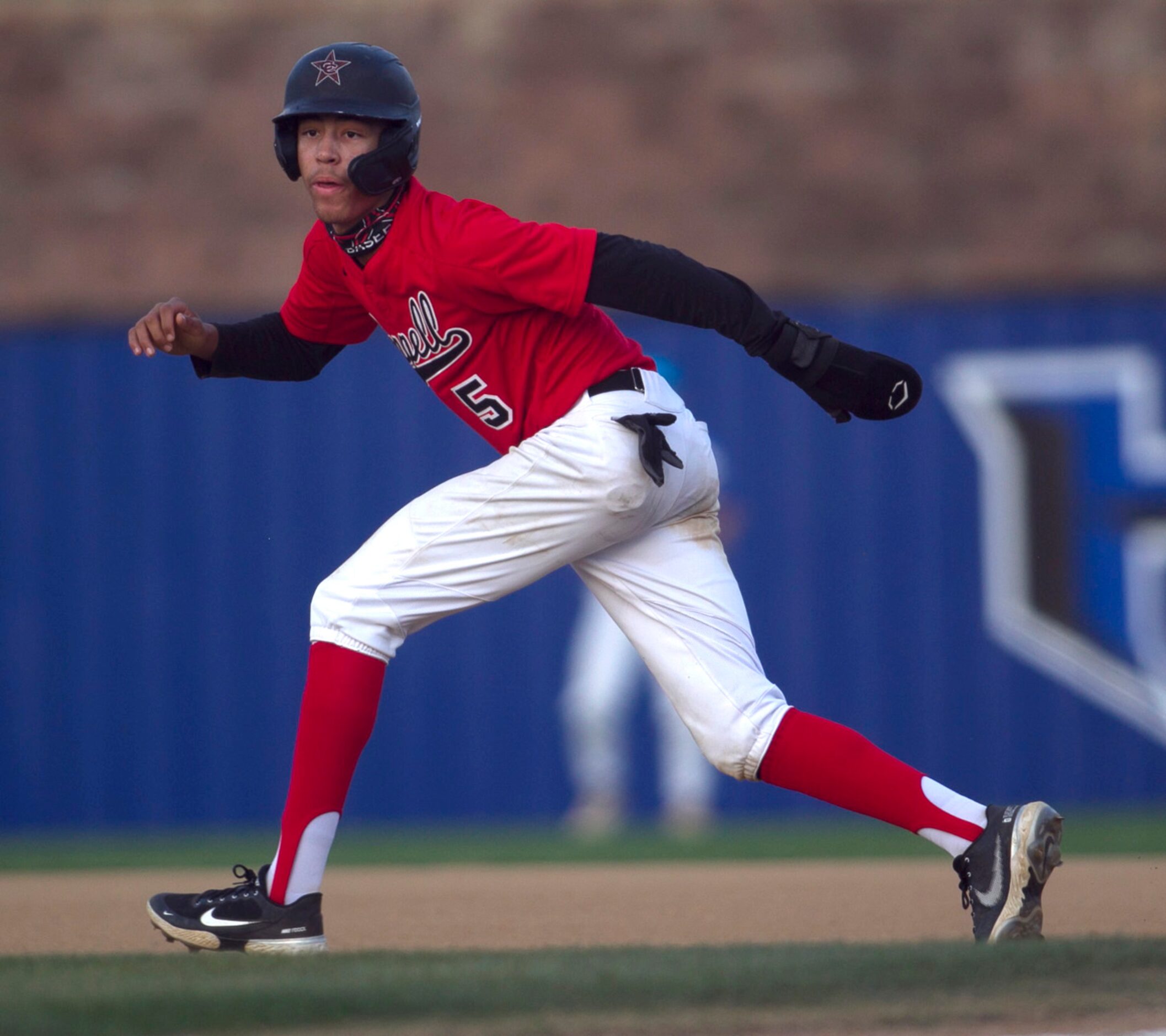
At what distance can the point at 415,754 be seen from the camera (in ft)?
27.2

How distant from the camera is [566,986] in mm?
2443

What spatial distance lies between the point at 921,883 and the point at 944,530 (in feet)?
12.8

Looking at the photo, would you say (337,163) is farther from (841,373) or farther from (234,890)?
(234,890)

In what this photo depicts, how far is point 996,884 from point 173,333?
6.40ft

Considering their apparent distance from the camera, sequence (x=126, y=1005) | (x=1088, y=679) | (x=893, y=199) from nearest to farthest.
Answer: (x=126, y=1005) < (x=1088, y=679) < (x=893, y=199)

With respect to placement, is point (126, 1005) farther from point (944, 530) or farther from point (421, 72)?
point (421, 72)

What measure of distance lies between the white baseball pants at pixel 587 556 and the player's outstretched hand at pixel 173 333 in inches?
24.8

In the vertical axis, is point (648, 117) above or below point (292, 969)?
above

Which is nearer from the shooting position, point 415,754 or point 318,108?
point 318,108

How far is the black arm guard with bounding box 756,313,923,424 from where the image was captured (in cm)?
302

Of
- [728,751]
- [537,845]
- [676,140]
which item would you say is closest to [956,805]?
[728,751]

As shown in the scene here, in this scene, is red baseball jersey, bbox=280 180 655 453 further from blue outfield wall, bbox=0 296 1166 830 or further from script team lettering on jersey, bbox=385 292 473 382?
blue outfield wall, bbox=0 296 1166 830

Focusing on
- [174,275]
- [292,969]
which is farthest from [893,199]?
[292,969]

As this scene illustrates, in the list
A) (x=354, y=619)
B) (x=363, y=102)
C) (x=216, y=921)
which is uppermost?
(x=363, y=102)
